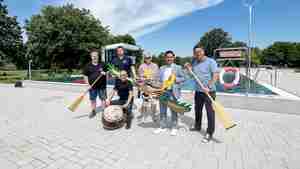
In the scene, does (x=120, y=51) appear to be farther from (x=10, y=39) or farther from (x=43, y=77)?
(x=10, y=39)

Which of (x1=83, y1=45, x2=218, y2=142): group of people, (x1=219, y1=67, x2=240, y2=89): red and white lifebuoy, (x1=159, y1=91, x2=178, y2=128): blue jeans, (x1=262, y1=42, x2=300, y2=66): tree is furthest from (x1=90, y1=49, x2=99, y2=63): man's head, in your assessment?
(x1=262, y1=42, x2=300, y2=66): tree

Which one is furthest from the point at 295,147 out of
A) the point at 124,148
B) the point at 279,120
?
the point at 124,148

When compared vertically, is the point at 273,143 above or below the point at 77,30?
below

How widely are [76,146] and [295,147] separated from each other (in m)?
3.34

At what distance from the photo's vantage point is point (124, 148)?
2584 mm

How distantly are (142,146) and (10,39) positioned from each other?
25499 mm

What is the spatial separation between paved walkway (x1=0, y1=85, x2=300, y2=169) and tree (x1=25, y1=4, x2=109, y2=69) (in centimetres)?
1399

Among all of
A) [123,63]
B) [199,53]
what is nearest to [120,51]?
[123,63]

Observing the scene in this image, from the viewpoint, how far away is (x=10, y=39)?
2061 centimetres

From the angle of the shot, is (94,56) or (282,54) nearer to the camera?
(94,56)

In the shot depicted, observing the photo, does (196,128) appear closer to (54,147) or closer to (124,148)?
(124,148)

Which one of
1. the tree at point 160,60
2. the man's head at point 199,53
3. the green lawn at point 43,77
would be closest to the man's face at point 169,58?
the tree at point 160,60

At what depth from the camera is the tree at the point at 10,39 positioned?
786 inches

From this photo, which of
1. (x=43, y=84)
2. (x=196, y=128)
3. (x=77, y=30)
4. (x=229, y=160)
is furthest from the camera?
(x=77, y=30)
